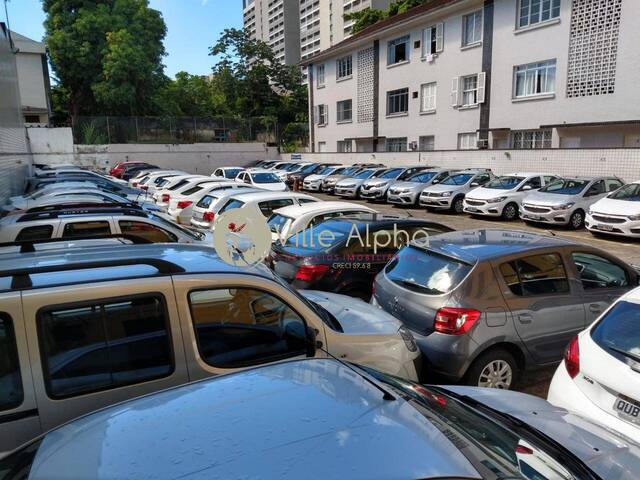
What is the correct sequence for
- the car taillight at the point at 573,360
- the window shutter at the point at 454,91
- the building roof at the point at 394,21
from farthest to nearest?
the building roof at the point at 394,21, the window shutter at the point at 454,91, the car taillight at the point at 573,360

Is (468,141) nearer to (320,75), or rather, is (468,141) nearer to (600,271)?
(320,75)

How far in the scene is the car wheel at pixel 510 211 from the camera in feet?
53.7

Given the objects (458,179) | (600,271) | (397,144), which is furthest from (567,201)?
(397,144)

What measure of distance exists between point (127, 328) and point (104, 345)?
0.15m

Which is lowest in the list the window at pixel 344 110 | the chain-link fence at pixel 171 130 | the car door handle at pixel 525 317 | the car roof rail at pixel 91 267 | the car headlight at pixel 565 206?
the car headlight at pixel 565 206

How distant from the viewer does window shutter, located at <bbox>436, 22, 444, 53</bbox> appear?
27938 millimetres

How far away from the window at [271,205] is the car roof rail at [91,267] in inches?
267

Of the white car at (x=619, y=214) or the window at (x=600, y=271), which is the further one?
the white car at (x=619, y=214)

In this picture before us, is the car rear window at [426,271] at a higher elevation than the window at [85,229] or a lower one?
lower

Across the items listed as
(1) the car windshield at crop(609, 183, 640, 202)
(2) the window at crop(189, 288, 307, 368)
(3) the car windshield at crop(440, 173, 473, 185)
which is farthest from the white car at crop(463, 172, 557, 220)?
(2) the window at crop(189, 288, 307, 368)

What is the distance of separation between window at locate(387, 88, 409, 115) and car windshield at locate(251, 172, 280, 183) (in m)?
14.1

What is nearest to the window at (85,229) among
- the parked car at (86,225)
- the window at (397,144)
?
the parked car at (86,225)

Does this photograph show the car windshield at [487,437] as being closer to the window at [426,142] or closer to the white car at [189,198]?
the white car at [189,198]

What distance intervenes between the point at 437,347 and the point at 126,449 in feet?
10.5
